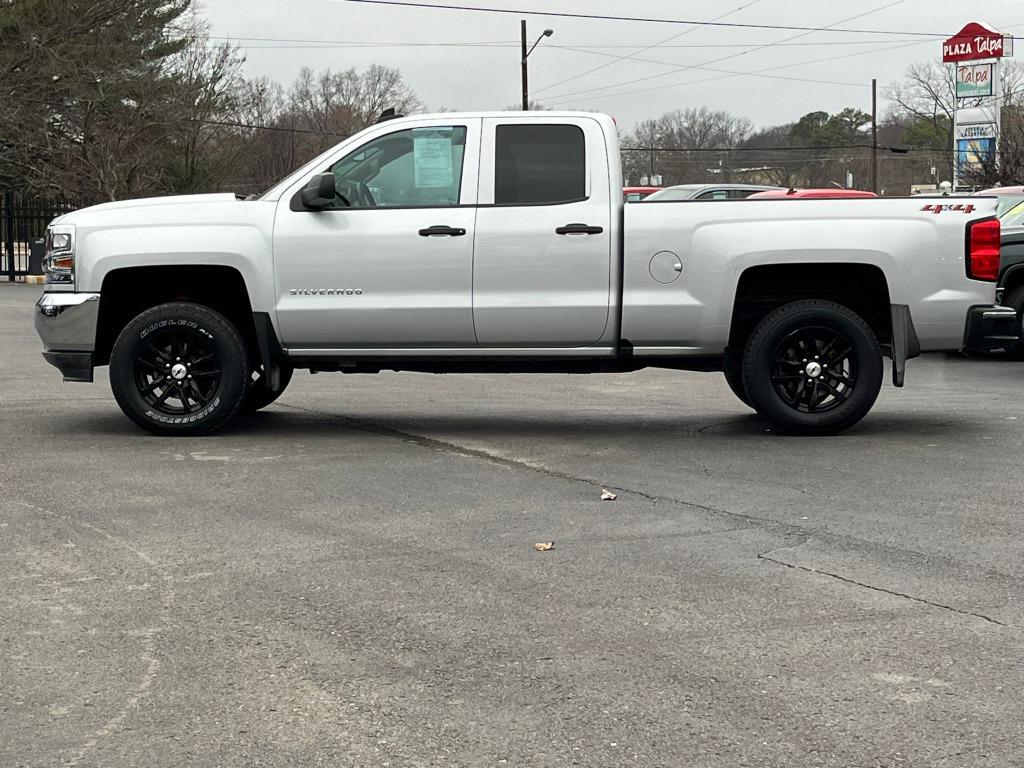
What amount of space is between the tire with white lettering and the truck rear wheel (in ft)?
11.1

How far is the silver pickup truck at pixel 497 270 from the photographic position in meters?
8.80

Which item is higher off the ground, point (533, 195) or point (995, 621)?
point (533, 195)

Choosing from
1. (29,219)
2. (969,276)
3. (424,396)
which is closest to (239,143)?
(29,219)

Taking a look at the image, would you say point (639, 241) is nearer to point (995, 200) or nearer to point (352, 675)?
point (995, 200)

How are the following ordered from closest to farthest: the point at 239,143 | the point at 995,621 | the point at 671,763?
the point at 671,763
the point at 995,621
the point at 239,143

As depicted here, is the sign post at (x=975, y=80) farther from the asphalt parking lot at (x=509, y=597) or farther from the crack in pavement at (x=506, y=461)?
the asphalt parking lot at (x=509, y=597)

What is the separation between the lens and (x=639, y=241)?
879 cm

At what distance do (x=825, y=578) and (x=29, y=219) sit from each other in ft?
111

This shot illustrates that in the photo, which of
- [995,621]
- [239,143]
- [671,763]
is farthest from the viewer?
[239,143]

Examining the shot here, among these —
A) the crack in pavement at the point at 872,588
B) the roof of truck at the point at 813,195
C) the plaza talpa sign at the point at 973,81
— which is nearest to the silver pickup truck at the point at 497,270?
the roof of truck at the point at 813,195

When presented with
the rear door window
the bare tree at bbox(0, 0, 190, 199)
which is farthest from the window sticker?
the bare tree at bbox(0, 0, 190, 199)

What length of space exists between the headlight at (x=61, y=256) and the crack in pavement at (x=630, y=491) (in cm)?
215

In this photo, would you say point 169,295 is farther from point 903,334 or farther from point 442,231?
point 903,334

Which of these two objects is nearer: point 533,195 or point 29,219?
point 533,195
